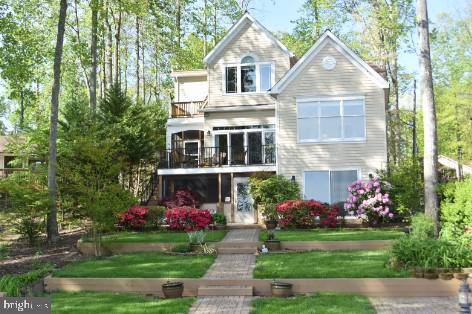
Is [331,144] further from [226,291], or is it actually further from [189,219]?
[226,291]

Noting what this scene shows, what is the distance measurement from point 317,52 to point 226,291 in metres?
14.3

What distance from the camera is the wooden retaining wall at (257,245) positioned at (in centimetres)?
1552

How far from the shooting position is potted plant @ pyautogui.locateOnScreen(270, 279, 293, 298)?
10.6 meters

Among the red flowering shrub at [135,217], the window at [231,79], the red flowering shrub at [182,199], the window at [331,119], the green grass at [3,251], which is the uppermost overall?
the window at [231,79]

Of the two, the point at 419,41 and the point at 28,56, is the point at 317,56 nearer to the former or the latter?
the point at 419,41

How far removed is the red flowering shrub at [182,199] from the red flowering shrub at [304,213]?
16.9 ft

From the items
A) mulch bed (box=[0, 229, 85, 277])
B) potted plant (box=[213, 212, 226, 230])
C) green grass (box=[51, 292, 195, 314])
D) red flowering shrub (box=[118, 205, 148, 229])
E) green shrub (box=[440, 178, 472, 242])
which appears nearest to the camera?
green grass (box=[51, 292, 195, 314])

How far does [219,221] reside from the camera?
829 inches

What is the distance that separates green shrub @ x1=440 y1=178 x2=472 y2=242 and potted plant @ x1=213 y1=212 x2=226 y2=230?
30.0 ft

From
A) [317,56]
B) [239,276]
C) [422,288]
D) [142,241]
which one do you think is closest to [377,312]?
[422,288]

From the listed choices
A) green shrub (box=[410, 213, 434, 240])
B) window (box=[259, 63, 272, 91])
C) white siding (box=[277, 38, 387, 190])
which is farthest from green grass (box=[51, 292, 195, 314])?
window (box=[259, 63, 272, 91])

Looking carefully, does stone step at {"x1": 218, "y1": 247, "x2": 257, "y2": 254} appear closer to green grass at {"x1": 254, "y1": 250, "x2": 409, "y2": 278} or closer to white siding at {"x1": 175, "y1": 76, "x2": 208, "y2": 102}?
green grass at {"x1": 254, "y1": 250, "x2": 409, "y2": 278}

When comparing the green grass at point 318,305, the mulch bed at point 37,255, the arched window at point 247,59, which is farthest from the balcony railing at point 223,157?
the green grass at point 318,305

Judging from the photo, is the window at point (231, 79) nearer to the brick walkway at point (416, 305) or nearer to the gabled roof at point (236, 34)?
the gabled roof at point (236, 34)
